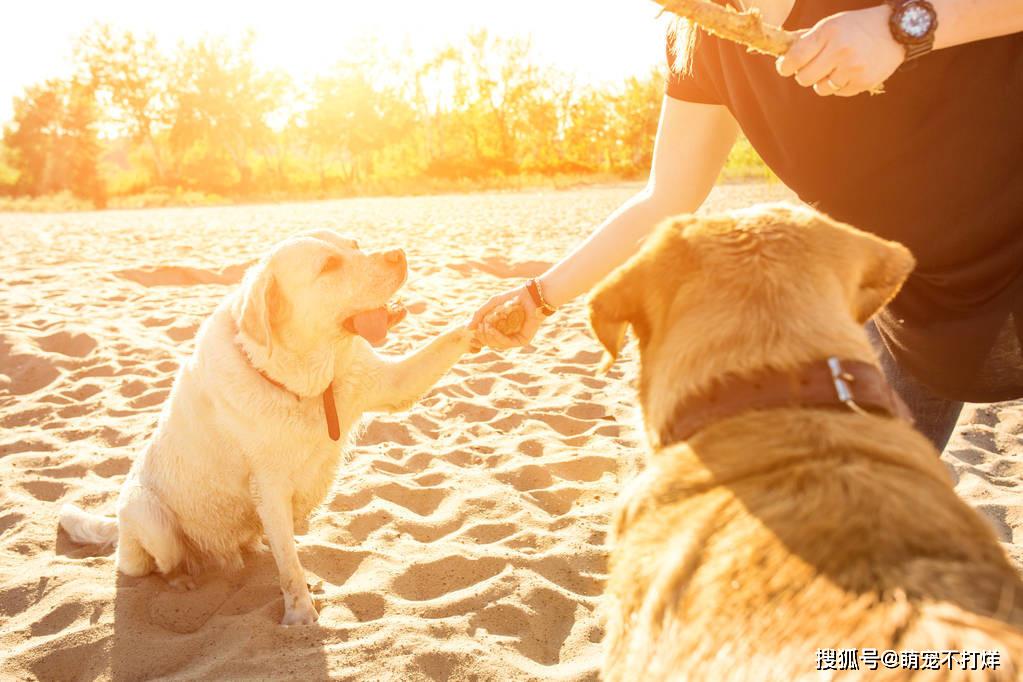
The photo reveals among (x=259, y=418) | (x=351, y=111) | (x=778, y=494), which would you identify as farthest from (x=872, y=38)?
(x=351, y=111)

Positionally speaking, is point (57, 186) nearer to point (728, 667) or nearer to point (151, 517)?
point (151, 517)

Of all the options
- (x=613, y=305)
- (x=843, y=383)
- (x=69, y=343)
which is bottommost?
(x=69, y=343)

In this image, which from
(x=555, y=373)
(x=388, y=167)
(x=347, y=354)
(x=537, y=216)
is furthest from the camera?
(x=388, y=167)

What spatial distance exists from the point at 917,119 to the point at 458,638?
223 cm

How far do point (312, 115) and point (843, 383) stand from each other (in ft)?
178

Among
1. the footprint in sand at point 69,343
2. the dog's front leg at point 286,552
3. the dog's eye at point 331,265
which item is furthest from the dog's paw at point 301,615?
the footprint in sand at point 69,343

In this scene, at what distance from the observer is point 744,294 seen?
151 cm

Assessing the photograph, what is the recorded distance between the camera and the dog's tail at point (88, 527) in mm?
3492

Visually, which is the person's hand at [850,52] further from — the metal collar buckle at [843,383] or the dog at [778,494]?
the metal collar buckle at [843,383]

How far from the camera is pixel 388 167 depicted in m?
52.7

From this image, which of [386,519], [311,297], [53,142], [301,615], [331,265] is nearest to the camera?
[301,615]

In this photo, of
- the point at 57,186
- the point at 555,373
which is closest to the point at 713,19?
the point at 555,373

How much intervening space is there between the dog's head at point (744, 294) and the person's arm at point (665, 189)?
39.1 inches

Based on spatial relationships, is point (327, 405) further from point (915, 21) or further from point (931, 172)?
point (915, 21)
